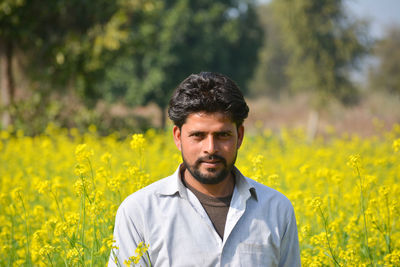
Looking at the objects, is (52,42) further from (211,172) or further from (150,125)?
(211,172)

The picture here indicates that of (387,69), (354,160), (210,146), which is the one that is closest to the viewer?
(210,146)

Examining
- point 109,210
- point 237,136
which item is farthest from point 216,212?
point 109,210

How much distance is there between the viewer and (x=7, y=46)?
41.2 feet

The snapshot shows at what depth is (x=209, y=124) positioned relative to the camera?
6.48 ft

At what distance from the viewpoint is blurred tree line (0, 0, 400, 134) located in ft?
41.2

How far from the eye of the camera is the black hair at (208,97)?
77.7 inches

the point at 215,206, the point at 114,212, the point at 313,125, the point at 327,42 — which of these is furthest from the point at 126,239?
the point at 313,125

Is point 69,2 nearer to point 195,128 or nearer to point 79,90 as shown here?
point 79,90

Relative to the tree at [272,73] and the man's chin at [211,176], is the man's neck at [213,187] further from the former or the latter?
the tree at [272,73]

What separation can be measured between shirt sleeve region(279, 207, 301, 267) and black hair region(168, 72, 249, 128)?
536 millimetres

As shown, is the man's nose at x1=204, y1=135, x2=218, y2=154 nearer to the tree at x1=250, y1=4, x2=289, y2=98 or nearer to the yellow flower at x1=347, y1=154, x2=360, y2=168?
the yellow flower at x1=347, y1=154, x2=360, y2=168

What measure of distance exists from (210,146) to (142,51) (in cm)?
1872

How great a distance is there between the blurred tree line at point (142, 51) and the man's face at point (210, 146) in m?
10.8

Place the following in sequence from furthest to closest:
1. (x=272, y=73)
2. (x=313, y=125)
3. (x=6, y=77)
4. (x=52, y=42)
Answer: (x=272, y=73), (x=313, y=125), (x=52, y=42), (x=6, y=77)
